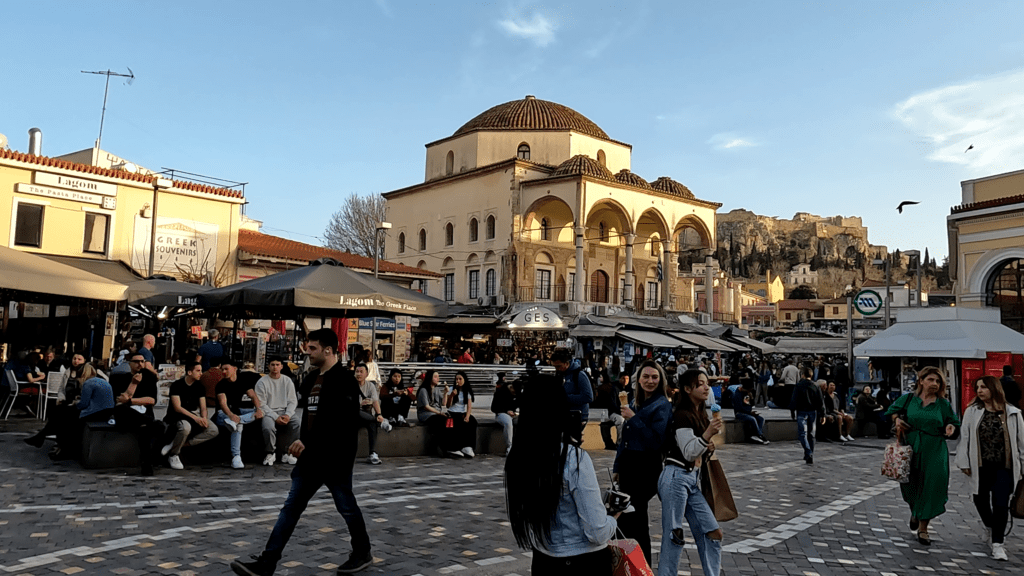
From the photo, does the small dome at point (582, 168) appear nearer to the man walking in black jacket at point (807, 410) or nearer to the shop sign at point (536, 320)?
the shop sign at point (536, 320)

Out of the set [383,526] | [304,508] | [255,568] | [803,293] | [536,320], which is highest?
[803,293]

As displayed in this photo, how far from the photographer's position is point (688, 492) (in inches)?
184

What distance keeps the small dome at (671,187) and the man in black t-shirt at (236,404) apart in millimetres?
35035

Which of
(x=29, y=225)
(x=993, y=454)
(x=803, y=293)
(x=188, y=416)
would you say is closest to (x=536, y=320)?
(x=29, y=225)

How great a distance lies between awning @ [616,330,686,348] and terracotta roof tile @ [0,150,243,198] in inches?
545

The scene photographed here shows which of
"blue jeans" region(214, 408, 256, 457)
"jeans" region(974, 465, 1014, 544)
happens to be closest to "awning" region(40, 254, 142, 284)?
"blue jeans" region(214, 408, 256, 457)

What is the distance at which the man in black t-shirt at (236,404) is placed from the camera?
9070 mm

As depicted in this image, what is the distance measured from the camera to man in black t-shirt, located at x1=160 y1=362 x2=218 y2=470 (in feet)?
28.6

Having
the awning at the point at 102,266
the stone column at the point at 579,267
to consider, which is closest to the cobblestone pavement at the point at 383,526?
the awning at the point at 102,266

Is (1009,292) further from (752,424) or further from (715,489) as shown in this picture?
(715,489)

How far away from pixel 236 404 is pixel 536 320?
1520cm

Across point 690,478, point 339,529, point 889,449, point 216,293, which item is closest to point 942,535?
point 889,449

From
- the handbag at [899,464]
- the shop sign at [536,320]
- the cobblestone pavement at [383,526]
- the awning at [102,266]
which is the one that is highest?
the awning at [102,266]

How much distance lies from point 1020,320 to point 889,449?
21405 mm
